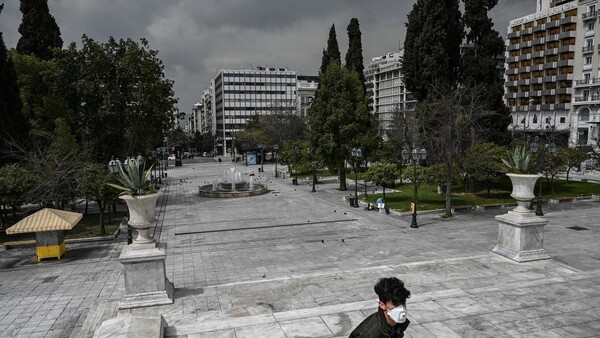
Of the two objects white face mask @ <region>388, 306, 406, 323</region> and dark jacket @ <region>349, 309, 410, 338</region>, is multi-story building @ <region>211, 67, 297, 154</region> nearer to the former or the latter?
dark jacket @ <region>349, 309, 410, 338</region>

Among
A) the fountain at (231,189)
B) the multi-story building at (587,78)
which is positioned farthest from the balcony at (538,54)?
the fountain at (231,189)

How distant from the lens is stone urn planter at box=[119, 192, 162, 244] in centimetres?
960

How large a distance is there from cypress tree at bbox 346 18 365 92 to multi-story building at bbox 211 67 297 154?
65990mm

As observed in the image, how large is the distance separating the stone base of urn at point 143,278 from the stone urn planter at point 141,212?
329 mm

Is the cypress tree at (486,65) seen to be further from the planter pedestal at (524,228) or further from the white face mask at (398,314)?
the white face mask at (398,314)

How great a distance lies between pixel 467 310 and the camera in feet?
28.3

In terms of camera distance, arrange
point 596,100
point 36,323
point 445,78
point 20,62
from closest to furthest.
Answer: point 36,323
point 20,62
point 445,78
point 596,100

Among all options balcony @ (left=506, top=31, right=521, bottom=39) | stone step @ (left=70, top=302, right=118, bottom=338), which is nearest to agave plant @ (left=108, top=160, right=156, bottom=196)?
stone step @ (left=70, top=302, right=118, bottom=338)

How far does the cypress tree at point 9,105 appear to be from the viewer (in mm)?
23719

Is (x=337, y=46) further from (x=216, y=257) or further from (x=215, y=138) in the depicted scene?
(x=215, y=138)

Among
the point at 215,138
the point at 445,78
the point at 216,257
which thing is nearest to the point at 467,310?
the point at 216,257

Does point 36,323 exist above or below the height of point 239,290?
below

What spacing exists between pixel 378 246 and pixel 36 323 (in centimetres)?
1192

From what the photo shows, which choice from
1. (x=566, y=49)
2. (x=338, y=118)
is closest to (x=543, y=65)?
(x=566, y=49)
